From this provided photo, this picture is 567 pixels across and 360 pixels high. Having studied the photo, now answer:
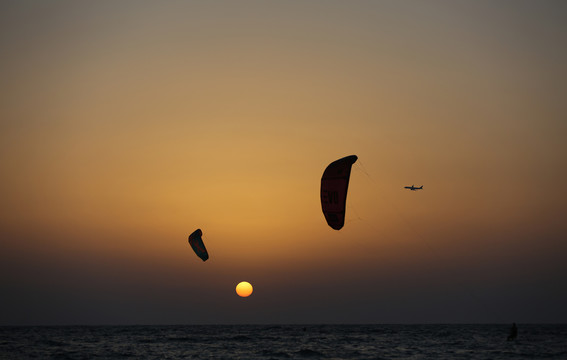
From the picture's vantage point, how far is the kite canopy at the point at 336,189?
1111 inches

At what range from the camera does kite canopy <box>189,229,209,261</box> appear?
50188 mm

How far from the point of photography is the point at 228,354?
154 ft

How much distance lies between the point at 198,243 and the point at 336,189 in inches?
998

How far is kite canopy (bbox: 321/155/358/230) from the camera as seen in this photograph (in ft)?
92.6

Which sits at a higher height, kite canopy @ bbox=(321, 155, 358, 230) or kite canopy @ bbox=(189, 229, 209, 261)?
kite canopy @ bbox=(189, 229, 209, 261)

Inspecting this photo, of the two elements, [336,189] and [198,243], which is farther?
[198,243]

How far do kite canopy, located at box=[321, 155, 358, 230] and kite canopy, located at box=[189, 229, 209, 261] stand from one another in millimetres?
22956

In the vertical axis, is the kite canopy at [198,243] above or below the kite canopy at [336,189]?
above

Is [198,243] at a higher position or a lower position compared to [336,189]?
higher

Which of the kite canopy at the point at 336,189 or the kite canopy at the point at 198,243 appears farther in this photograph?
the kite canopy at the point at 198,243

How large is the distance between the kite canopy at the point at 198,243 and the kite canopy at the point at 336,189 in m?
23.0

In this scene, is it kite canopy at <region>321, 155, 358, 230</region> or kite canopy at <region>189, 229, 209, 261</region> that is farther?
kite canopy at <region>189, 229, 209, 261</region>

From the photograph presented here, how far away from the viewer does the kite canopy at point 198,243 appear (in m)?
50.2

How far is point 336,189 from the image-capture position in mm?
28547
